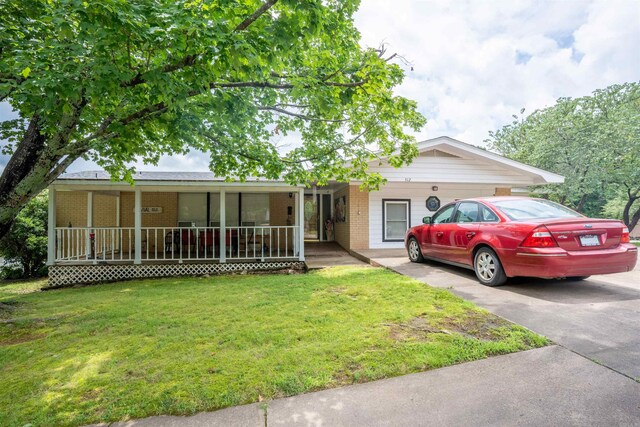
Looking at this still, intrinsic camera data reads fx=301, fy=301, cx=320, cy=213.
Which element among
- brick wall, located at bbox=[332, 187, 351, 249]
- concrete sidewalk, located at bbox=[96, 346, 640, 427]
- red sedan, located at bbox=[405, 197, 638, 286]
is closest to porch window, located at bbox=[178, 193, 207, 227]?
brick wall, located at bbox=[332, 187, 351, 249]

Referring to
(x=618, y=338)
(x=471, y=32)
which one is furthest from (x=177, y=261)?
(x=471, y=32)

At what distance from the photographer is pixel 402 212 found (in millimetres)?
11508

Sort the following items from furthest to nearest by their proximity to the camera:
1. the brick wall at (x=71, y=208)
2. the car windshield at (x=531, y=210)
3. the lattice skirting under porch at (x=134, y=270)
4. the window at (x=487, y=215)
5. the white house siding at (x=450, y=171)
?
the brick wall at (x=71, y=208) → the white house siding at (x=450, y=171) → the lattice skirting under porch at (x=134, y=270) → the window at (x=487, y=215) → the car windshield at (x=531, y=210)

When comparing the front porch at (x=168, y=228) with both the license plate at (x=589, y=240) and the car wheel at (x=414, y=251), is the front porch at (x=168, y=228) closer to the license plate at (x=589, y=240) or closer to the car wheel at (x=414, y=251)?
the car wheel at (x=414, y=251)

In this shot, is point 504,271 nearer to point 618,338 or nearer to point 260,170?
point 618,338

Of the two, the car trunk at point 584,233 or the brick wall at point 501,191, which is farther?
the brick wall at point 501,191

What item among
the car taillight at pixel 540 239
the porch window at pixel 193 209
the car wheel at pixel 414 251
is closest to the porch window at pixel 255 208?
the porch window at pixel 193 209

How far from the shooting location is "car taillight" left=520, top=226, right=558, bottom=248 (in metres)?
4.33

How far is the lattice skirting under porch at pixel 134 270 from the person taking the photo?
849 centimetres

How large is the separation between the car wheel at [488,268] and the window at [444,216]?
120cm

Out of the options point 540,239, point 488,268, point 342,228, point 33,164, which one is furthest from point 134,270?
point 540,239

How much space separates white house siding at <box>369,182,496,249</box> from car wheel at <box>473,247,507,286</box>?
18.6ft

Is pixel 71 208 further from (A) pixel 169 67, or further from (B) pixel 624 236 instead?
(B) pixel 624 236

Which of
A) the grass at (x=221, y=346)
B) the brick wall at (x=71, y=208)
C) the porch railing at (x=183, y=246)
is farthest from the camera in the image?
the brick wall at (x=71, y=208)
